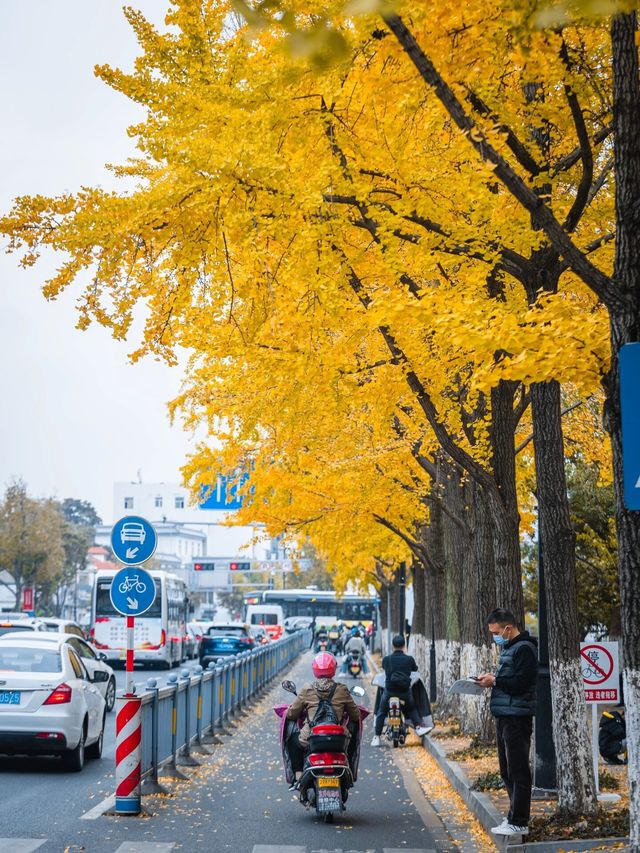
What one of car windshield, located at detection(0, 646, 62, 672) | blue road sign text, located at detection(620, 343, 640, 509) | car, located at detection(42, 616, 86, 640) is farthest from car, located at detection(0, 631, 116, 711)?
blue road sign text, located at detection(620, 343, 640, 509)

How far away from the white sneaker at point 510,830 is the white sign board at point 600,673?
254cm

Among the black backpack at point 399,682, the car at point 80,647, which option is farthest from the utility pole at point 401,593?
the car at point 80,647

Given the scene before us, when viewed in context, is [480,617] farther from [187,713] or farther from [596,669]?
[596,669]

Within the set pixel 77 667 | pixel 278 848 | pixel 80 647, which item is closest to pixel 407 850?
pixel 278 848

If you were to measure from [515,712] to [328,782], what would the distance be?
2308mm

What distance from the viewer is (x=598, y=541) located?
27.6 m

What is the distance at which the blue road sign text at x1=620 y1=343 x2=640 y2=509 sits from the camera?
267 inches

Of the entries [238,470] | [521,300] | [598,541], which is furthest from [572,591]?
[598,541]

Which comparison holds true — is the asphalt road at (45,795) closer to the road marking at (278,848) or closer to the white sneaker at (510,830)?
the road marking at (278,848)

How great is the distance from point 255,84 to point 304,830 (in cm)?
688

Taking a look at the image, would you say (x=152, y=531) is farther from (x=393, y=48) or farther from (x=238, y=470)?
(x=238, y=470)

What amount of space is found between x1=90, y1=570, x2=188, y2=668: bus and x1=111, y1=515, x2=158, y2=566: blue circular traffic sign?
29.7 metres

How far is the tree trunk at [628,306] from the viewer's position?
7371 millimetres

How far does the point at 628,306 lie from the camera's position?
7566mm
